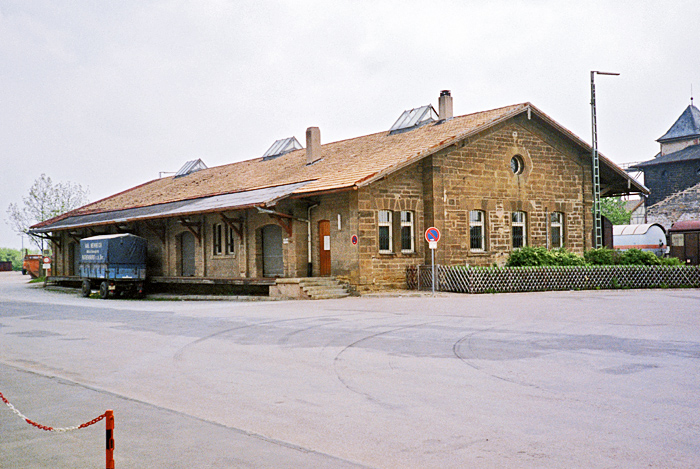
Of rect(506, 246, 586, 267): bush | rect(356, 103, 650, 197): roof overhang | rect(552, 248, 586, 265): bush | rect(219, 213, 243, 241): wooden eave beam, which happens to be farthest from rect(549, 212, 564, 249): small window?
rect(219, 213, 243, 241): wooden eave beam

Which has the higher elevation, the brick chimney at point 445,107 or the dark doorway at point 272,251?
the brick chimney at point 445,107

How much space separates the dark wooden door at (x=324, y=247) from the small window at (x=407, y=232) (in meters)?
2.83

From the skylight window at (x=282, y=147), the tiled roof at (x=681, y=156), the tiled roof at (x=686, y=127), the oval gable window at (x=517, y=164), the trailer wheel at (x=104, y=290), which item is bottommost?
the trailer wheel at (x=104, y=290)

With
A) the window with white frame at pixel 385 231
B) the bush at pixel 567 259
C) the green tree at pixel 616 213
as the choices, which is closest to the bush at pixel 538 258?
the bush at pixel 567 259

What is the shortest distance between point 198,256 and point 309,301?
10.8m

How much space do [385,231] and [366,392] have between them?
1844 centimetres

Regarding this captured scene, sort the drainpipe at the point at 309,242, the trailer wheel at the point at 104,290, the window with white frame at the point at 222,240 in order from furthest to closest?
the window with white frame at the point at 222,240 < the trailer wheel at the point at 104,290 < the drainpipe at the point at 309,242

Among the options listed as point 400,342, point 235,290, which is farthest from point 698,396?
point 235,290

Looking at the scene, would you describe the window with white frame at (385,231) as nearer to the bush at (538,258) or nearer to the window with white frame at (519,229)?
the bush at (538,258)

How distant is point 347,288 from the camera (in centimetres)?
2531

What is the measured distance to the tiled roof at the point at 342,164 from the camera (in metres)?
26.0

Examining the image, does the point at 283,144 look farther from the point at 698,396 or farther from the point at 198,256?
the point at 698,396

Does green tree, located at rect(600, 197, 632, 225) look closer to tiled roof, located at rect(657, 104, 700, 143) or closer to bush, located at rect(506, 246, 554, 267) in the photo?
tiled roof, located at rect(657, 104, 700, 143)

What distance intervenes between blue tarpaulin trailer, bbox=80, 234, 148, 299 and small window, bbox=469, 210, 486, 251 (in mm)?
14560
